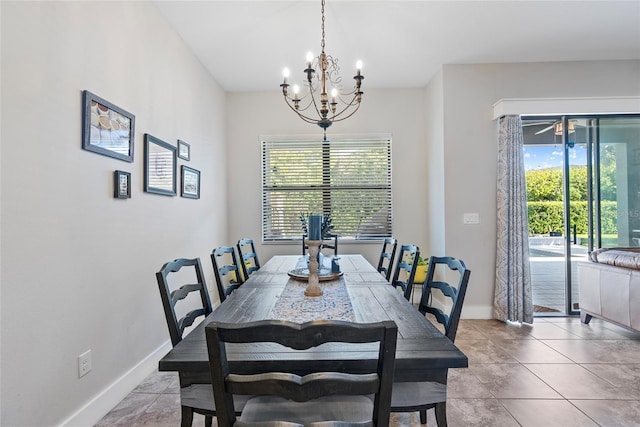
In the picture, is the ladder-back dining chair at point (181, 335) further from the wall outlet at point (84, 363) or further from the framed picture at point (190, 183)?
the framed picture at point (190, 183)

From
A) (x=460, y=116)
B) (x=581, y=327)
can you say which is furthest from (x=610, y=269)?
(x=460, y=116)

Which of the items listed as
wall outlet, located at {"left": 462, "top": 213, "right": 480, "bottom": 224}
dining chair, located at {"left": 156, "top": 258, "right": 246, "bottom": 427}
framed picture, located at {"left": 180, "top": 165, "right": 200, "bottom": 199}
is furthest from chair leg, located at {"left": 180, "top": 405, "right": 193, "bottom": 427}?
wall outlet, located at {"left": 462, "top": 213, "right": 480, "bottom": 224}

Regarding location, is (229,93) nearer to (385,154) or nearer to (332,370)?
(385,154)

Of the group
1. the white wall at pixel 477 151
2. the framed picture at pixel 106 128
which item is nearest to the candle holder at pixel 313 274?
the framed picture at pixel 106 128

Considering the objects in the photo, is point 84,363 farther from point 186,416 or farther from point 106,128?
point 106,128

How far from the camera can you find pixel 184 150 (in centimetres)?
322

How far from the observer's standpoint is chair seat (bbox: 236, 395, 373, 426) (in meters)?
1.20

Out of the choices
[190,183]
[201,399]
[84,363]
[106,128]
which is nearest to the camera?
[201,399]

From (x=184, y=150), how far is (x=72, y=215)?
158cm

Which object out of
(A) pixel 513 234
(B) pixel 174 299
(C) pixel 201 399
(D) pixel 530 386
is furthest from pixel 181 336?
(A) pixel 513 234

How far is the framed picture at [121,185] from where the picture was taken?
212cm

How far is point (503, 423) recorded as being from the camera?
1.93 meters

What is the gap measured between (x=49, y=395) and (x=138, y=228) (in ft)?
3.62

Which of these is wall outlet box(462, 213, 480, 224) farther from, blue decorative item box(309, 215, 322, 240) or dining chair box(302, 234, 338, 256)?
blue decorative item box(309, 215, 322, 240)
